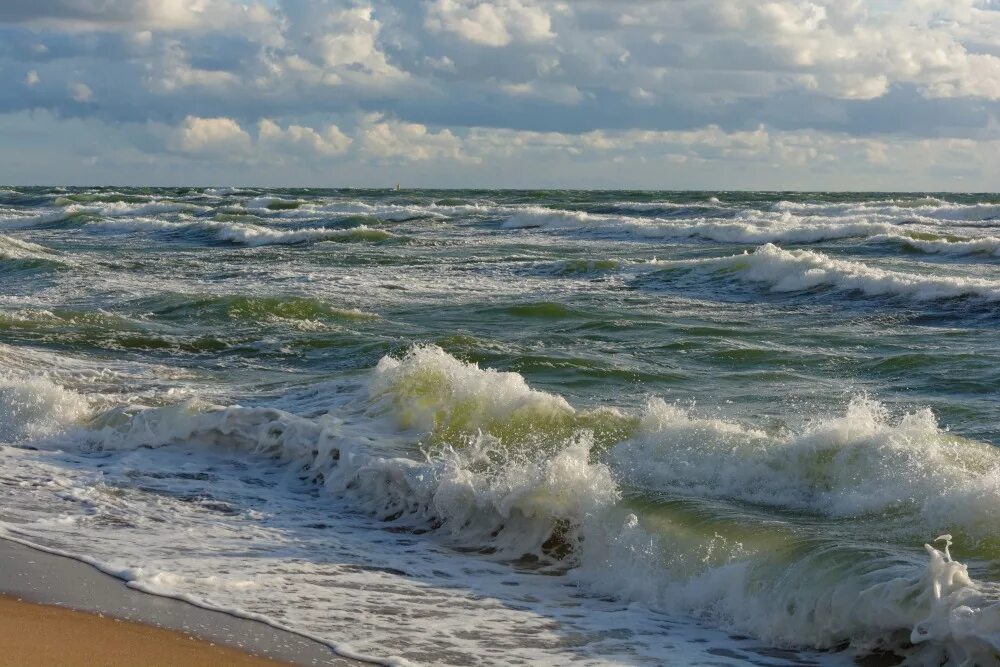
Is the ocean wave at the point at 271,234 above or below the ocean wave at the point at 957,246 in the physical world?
below

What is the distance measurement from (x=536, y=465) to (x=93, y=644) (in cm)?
355

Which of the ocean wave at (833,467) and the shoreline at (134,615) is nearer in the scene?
the shoreline at (134,615)

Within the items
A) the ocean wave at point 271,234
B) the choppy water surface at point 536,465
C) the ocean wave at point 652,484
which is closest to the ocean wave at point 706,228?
the ocean wave at point 271,234

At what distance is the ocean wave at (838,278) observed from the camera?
18766 millimetres

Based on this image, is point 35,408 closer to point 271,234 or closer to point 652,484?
point 652,484

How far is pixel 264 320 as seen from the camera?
17.0 meters

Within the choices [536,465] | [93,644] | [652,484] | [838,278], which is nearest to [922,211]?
[838,278]

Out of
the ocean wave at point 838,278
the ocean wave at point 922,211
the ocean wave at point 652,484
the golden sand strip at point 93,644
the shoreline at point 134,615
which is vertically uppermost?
the ocean wave at point 922,211

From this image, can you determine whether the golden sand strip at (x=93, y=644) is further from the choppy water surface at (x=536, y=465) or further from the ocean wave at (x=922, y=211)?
the ocean wave at (x=922, y=211)

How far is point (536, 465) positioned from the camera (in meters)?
7.91

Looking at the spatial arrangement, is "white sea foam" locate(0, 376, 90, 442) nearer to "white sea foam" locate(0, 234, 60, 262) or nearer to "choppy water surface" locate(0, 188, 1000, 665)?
"choppy water surface" locate(0, 188, 1000, 665)

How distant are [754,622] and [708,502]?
162cm

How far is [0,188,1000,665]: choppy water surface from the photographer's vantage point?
5.77 m

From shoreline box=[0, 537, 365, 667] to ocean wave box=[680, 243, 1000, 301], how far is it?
1535 cm
